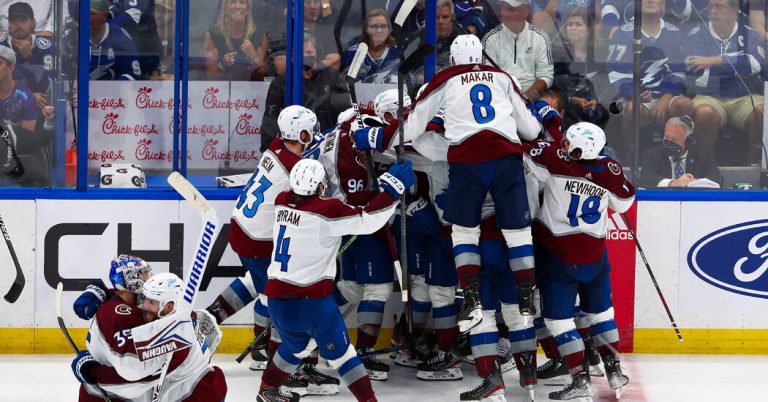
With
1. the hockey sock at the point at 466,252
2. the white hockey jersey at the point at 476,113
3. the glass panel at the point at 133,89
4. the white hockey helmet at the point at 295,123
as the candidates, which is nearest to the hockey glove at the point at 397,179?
the white hockey jersey at the point at 476,113

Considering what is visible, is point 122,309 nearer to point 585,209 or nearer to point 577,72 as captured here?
point 585,209

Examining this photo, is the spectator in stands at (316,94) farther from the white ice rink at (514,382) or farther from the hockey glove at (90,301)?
the hockey glove at (90,301)

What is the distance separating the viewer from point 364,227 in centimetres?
549

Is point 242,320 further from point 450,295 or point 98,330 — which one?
point 98,330

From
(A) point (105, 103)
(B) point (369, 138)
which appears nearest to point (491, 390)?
(B) point (369, 138)

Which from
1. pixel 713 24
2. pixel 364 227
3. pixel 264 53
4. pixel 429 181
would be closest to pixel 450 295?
pixel 429 181

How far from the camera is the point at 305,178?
5418 millimetres

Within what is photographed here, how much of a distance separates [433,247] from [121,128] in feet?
6.03

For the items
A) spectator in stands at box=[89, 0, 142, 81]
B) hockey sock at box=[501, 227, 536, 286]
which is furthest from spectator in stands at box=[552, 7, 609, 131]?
spectator in stands at box=[89, 0, 142, 81]

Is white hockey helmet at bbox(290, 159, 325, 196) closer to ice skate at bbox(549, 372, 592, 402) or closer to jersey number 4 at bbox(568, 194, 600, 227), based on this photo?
jersey number 4 at bbox(568, 194, 600, 227)

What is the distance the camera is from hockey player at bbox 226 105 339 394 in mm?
6117

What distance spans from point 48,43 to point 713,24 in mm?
3528

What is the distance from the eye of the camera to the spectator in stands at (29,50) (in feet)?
22.2

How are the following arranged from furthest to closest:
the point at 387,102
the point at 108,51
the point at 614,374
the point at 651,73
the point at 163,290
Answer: the point at 651,73 < the point at 108,51 < the point at 387,102 < the point at 614,374 < the point at 163,290
